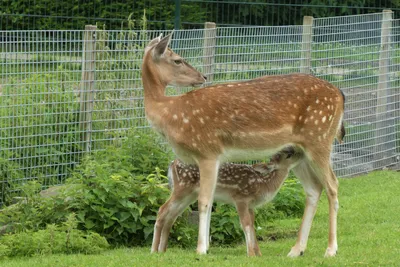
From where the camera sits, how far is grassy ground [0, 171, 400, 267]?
8.58m

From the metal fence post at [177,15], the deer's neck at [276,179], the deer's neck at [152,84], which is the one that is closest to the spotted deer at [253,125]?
the deer's neck at [152,84]

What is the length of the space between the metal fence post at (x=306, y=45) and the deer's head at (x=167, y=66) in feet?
11.3

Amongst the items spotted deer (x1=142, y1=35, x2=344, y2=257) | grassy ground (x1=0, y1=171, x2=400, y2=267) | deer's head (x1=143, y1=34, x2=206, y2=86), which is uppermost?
deer's head (x1=143, y1=34, x2=206, y2=86)

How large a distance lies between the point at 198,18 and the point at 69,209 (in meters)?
8.46

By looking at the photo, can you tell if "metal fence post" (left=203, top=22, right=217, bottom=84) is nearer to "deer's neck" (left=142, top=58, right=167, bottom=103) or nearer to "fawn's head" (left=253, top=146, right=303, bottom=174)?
"deer's neck" (left=142, top=58, right=167, bottom=103)

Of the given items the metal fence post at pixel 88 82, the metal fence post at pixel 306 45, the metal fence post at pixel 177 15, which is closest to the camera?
the metal fence post at pixel 88 82

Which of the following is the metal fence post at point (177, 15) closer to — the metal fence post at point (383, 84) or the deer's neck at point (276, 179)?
the metal fence post at point (383, 84)

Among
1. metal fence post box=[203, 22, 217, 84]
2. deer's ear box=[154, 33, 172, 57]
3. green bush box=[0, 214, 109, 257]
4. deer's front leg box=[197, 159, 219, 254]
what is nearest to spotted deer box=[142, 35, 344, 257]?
deer's front leg box=[197, 159, 219, 254]

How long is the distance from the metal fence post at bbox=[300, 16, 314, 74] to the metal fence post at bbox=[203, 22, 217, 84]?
148 cm

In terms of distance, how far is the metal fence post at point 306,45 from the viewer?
1338 cm

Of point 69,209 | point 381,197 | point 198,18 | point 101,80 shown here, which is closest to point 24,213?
point 69,209

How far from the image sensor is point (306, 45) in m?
13.4

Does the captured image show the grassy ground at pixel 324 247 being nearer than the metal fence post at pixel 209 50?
Yes

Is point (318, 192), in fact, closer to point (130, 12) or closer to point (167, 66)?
point (167, 66)
